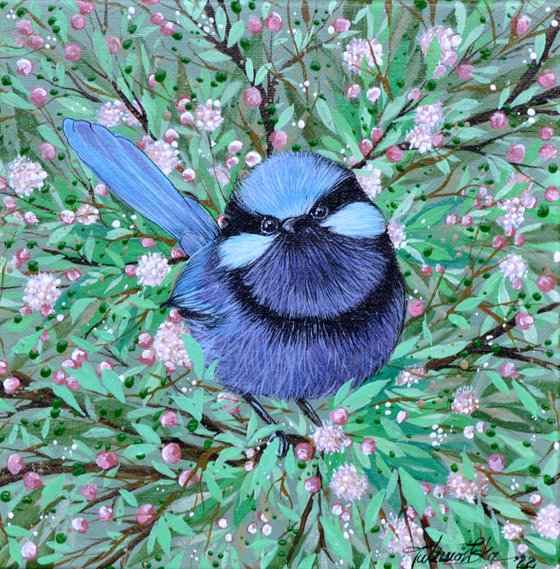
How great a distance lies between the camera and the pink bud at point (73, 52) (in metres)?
0.78

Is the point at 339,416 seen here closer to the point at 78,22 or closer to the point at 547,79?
the point at 547,79

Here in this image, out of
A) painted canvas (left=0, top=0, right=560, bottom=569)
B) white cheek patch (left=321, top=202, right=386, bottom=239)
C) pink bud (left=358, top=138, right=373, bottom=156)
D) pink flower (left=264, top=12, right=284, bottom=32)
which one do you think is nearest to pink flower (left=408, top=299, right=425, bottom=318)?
painted canvas (left=0, top=0, right=560, bottom=569)

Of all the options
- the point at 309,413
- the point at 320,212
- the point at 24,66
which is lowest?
the point at 309,413

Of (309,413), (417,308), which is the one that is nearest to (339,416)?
(309,413)

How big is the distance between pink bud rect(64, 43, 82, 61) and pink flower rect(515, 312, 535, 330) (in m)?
0.77

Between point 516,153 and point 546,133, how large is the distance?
56 millimetres

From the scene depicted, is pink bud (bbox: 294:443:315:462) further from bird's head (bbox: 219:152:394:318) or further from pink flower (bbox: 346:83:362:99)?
pink flower (bbox: 346:83:362:99)

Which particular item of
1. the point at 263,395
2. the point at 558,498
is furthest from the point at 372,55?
the point at 558,498

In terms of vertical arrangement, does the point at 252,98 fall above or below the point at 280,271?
above

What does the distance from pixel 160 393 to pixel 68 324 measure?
6.8 inches

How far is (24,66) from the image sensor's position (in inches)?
30.9

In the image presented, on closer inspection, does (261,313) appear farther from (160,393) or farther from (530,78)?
(530,78)

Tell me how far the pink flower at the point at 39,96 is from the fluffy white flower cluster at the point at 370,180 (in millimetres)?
482

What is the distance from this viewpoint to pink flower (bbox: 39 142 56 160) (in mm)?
782
